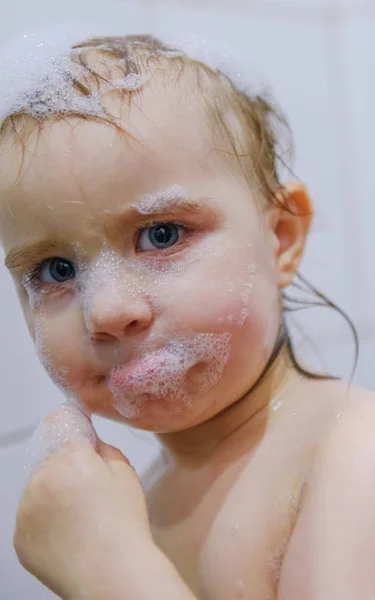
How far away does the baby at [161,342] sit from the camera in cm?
52

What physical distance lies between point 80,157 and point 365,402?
332 mm

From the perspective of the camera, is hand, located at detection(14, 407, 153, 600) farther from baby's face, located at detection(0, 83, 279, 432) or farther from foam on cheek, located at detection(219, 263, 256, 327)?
foam on cheek, located at detection(219, 263, 256, 327)

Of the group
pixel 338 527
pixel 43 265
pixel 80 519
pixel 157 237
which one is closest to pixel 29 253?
pixel 43 265

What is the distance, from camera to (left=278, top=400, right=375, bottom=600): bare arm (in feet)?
1.55

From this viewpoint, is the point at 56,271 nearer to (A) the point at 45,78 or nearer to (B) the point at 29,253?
(B) the point at 29,253

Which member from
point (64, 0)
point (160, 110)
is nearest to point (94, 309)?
point (160, 110)

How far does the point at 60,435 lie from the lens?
0.61m

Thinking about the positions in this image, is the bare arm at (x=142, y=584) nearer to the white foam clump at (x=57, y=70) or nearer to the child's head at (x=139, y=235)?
the child's head at (x=139, y=235)

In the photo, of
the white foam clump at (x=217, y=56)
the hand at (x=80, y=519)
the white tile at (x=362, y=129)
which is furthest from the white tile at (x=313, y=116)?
the hand at (x=80, y=519)

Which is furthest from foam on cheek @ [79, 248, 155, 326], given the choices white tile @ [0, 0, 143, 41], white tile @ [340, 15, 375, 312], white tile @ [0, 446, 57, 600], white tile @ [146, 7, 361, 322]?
white tile @ [340, 15, 375, 312]

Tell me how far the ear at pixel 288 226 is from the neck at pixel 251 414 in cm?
8

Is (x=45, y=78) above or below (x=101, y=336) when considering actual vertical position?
above

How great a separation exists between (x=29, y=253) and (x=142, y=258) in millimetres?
110

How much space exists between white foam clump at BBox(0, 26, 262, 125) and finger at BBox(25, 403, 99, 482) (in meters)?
0.29
